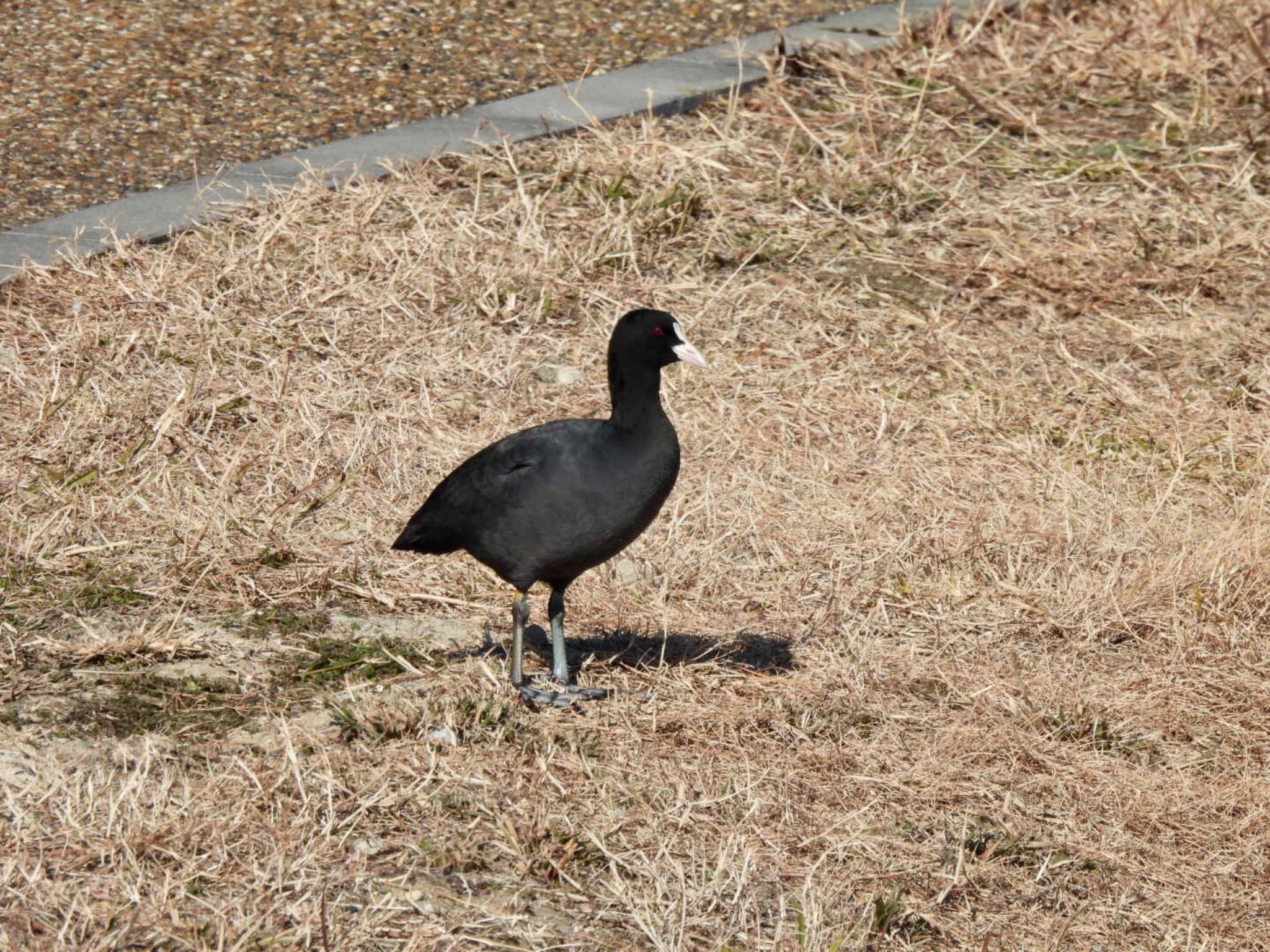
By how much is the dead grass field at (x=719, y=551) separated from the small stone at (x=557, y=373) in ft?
0.19

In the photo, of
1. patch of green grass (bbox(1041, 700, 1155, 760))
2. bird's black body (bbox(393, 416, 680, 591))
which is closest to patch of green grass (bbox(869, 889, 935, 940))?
patch of green grass (bbox(1041, 700, 1155, 760))

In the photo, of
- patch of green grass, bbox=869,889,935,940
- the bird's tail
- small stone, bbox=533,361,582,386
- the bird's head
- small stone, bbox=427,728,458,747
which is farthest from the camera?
small stone, bbox=533,361,582,386

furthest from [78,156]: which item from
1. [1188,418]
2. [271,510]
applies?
[1188,418]

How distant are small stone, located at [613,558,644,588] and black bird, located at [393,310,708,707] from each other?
86 cm

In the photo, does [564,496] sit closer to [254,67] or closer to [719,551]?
[719,551]

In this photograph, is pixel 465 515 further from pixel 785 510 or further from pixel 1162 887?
pixel 1162 887

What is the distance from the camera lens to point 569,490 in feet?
16.1

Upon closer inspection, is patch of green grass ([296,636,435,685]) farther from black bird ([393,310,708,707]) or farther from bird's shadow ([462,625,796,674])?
black bird ([393,310,708,707])

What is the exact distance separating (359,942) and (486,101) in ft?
22.1

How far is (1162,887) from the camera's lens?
176 inches

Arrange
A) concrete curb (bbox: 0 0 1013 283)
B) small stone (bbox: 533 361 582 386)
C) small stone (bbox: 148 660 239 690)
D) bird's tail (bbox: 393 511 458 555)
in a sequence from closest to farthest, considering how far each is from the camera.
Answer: small stone (bbox: 148 660 239 690) → bird's tail (bbox: 393 511 458 555) → small stone (bbox: 533 361 582 386) → concrete curb (bbox: 0 0 1013 283)

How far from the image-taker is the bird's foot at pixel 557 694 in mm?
5094

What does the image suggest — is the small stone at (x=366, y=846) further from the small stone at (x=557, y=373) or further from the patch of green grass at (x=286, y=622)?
the small stone at (x=557, y=373)

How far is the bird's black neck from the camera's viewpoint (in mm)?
5027
